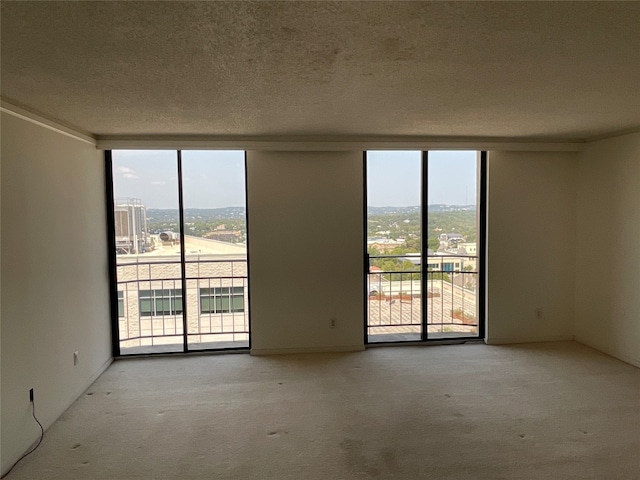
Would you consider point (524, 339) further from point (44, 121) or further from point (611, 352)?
point (44, 121)

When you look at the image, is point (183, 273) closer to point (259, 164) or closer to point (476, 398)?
point (259, 164)

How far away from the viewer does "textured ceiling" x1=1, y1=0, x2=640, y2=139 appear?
1.40 m

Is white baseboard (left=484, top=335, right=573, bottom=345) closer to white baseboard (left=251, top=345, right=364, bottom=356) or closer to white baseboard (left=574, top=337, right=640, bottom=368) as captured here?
white baseboard (left=574, top=337, right=640, bottom=368)

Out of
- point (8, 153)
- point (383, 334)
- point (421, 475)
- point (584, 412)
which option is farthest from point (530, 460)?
point (8, 153)

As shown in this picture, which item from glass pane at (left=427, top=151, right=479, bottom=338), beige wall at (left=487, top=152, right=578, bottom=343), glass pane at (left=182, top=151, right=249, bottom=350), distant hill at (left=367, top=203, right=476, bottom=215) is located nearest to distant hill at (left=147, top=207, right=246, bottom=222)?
glass pane at (left=182, top=151, right=249, bottom=350)

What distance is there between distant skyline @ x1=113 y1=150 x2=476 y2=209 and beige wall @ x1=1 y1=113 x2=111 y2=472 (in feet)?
1.19

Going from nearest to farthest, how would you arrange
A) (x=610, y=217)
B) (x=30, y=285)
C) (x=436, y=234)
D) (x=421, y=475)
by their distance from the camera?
(x=421, y=475) < (x=30, y=285) < (x=610, y=217) < (x=436, y=234)

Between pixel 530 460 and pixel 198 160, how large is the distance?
3.76 metres

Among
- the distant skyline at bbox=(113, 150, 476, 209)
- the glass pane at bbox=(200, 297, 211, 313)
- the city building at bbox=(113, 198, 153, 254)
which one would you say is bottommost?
the glass pane at bbox=(200, 297, 211, 313)

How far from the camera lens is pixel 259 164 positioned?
4.14 m

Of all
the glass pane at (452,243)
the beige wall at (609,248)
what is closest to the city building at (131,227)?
the glass pane at (452,243)

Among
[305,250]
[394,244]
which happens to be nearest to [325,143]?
[305,250]

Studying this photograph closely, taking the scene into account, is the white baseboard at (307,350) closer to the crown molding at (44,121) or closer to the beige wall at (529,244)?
the beige wall at (529,244)

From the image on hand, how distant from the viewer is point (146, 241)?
4129 millimetres
